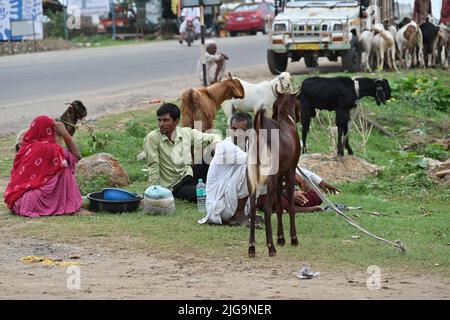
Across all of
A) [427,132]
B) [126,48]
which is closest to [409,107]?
[427,132]

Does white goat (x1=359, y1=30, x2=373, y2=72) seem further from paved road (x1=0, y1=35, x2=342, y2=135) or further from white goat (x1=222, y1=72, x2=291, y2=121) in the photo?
white goat (x1=222, y1=72, x2=291, y2=121)

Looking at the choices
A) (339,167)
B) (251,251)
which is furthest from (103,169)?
(251,251)

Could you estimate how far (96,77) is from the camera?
906 inches

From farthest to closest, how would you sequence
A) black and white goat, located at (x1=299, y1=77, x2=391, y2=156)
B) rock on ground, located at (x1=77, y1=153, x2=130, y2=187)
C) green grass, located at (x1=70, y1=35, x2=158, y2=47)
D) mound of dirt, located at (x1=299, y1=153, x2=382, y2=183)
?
green grass, located at (x1=70, y1=35, x2=158, y2=47), black and white goat, located at (x1=299, y1=77, x2=391, y2=156), mound of dirt, located at (x1=299, y1=153, x2=382, y2=183), rock on ground, located at (x1=77, y1=153, x2=130, y2=187)

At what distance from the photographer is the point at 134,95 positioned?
1953 centimetres

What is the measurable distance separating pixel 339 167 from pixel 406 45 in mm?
12774

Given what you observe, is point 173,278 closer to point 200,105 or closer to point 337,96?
point 200,105

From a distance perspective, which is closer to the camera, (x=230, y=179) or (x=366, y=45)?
(x=230, y=179)

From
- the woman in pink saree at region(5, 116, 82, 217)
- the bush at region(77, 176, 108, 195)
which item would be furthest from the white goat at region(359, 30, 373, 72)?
the woman in pink saree at region(5, 116, 82, 217)

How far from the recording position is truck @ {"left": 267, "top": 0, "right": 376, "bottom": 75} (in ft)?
72.7

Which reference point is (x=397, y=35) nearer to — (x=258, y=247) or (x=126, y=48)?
(x=126, y=48)

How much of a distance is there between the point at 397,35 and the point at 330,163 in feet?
41.8

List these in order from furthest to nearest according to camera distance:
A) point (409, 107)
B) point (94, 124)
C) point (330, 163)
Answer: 1. point (409, 107)
2. point (94, 124)
3. point (330, 163)

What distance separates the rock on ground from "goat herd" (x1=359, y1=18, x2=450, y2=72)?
1261cm
